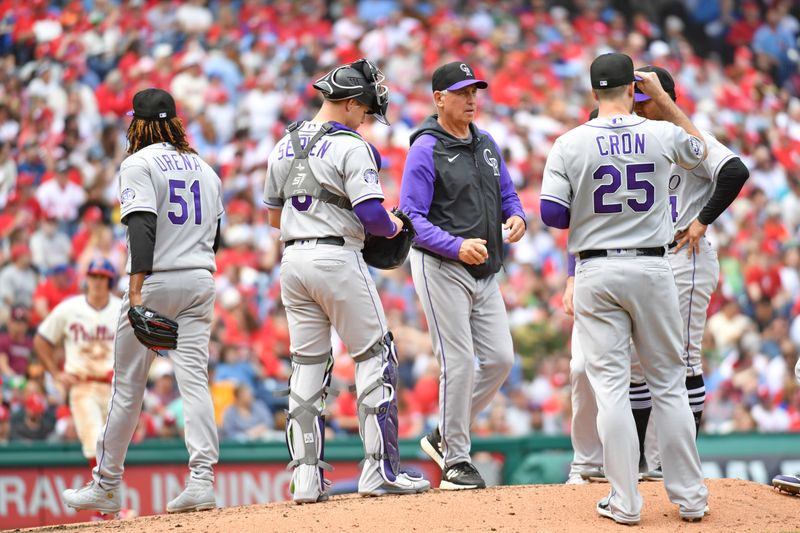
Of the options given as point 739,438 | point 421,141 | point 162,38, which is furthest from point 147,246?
point 162,38

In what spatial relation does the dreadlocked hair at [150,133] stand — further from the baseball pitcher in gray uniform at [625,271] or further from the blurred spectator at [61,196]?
the blurred spectator at [61,196]

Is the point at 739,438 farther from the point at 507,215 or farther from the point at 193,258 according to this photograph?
the point at 193,258

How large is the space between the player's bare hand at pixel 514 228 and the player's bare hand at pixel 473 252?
16 centimetres

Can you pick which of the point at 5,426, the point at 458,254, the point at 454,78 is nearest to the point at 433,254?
the point at 458,254

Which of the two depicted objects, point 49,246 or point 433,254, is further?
point 49,246

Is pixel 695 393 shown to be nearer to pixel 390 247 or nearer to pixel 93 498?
pixel 390 247

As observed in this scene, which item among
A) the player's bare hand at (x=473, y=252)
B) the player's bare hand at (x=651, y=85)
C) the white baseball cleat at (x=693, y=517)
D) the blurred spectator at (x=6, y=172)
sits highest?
the blurred spectator at (x=6, y=172)

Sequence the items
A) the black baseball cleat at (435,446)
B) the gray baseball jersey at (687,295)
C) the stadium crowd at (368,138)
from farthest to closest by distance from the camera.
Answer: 1. the stadium crowd at (368,138)
2. the black baseball cleat at (435,446)
3. the gray baseball jersey at (687,295)

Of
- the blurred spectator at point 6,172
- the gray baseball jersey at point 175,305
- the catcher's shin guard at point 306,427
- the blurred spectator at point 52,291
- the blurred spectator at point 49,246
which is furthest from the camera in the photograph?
the blurred spectator at point 6,172

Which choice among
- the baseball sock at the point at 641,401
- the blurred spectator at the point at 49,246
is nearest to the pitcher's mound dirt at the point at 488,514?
the baseball sock at the point at 641,401

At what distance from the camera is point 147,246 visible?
566 cm

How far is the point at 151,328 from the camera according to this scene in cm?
553

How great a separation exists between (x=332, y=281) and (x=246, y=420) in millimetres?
5656

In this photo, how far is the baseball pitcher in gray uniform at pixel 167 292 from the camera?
19.0 ft
